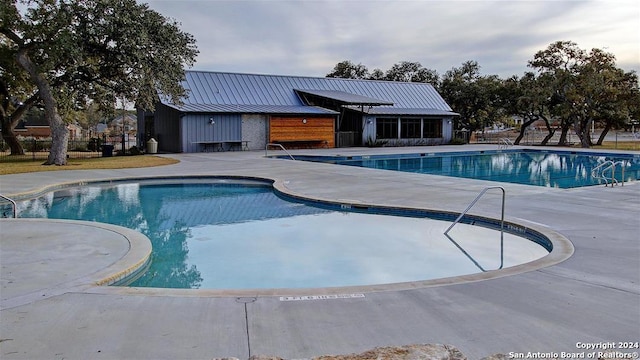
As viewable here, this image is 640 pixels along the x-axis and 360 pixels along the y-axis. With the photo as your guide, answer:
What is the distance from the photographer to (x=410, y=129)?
35.4 meters

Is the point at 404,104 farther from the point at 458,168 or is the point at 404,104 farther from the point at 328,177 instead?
the point at 328,177

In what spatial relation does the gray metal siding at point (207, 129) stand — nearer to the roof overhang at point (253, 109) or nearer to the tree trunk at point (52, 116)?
the roof overhang at point (253, 109)

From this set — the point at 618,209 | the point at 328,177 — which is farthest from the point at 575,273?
the point at 328,177

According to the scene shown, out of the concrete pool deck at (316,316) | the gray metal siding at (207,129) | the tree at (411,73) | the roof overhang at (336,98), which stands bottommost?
the concrete pool deck at (316,316)

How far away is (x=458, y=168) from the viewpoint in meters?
20.8

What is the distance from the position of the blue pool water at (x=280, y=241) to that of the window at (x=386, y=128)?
2208 cm

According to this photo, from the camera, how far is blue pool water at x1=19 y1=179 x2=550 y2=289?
6367mm

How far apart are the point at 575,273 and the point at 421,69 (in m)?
44.9

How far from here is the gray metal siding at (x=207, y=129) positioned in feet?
85.5

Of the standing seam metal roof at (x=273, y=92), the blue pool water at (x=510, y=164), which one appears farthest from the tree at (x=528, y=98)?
the blue pool water at (x=510, y=164)

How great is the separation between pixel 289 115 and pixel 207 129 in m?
5.16

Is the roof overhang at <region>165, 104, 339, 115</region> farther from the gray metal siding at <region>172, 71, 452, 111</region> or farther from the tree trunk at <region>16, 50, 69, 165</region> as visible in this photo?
the tree trunk at <region>16, 50, 69, 165</region>

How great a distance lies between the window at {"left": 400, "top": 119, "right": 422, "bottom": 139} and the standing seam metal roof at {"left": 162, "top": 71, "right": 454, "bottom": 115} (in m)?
1.05

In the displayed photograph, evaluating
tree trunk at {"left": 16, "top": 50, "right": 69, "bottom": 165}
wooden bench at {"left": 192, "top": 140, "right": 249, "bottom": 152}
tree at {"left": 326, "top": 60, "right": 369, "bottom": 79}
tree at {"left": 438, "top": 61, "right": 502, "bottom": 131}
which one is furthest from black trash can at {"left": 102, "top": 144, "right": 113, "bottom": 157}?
tree at {"left": 326, "top": 60, "right": 369, "bottom": 79}
